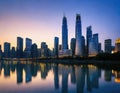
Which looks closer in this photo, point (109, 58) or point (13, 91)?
point (13, 91)

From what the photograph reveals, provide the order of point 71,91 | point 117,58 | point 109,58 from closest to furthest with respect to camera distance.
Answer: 1. point 71,91
2. point 117,58
3. point 109,58

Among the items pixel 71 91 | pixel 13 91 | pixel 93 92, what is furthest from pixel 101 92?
pixel 13 91

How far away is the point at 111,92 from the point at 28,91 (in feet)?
30.3

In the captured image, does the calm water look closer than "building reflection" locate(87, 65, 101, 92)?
Yes

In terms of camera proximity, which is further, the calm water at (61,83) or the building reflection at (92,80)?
the building reflection at (92,80)

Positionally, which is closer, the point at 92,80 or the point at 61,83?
the point at 61,83

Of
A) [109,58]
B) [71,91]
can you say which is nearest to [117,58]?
[109,58]

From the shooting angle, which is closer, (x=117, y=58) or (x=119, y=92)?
(x=119, y=92)

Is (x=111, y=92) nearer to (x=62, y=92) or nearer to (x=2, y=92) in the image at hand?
(x=62, y=92)

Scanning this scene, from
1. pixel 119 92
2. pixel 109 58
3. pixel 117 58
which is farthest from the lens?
pixel 109 58

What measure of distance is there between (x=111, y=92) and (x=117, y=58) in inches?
3266

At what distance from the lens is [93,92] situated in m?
27.3

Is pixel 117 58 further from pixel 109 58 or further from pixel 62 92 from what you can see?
pixel 62 92

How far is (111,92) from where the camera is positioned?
2688 centimetres
